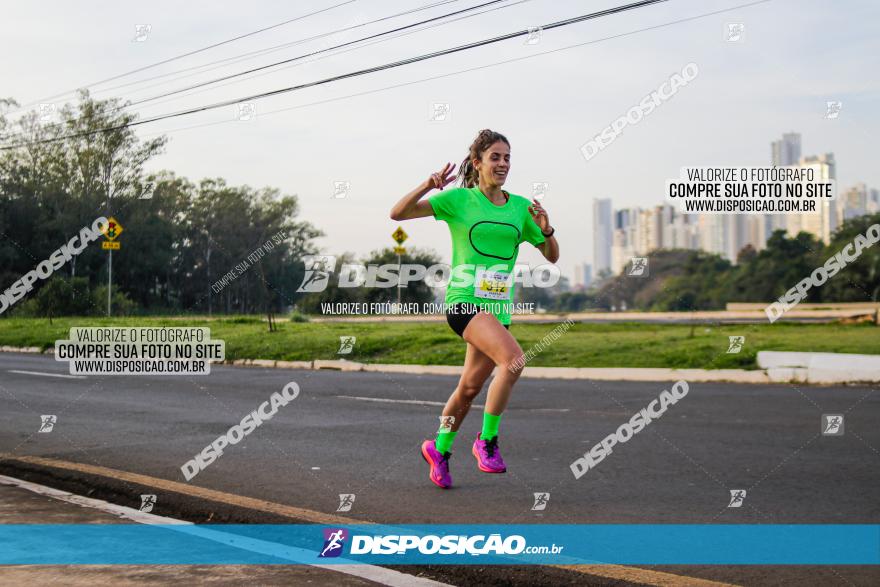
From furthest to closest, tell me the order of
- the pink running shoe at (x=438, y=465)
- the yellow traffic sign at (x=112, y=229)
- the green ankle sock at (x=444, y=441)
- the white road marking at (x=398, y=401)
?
1. the yellow traffic sign at (x=112, y=229)
2. the white road marking at (x=398, y=401)
3. the pink running shoe at (x=438, y=465)
4. the green ankle sock at (x=444, y=441)

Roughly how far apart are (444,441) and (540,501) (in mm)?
699

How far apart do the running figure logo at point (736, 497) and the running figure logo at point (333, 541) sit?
2314 mm

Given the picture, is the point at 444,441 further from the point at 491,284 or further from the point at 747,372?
the point at 747,372

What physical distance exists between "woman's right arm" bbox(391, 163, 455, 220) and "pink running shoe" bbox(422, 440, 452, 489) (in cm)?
163

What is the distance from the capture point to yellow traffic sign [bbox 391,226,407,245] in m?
24.3

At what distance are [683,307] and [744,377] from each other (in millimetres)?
42142

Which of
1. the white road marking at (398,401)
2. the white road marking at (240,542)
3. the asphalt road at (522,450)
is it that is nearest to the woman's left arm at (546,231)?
the asphalt road at (522,450)

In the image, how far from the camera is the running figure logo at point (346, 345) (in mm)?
20734

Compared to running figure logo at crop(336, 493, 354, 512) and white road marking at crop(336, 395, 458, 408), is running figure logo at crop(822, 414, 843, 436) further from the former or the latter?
running figure logo at crop(336, 493, 354, 512)

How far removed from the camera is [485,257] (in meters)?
5.17

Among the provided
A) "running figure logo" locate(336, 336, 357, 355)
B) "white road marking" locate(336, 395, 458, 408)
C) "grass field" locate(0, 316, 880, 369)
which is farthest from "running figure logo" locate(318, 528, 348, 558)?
"running figure logo" locate(336, 336, 357, 355)

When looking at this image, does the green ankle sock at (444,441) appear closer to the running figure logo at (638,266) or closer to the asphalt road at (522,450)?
the asphalt road at (522,450)

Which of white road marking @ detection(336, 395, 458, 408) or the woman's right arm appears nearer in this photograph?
the woman's right arm

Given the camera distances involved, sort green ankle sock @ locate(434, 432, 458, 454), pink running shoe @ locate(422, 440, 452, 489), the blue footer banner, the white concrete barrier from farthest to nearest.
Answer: the white concrete barrier
pink running shoe @ locate(422, 440, 452, 489)
green ankle sock @ locate(434, 432, 458, 454)
the blue footer banner
